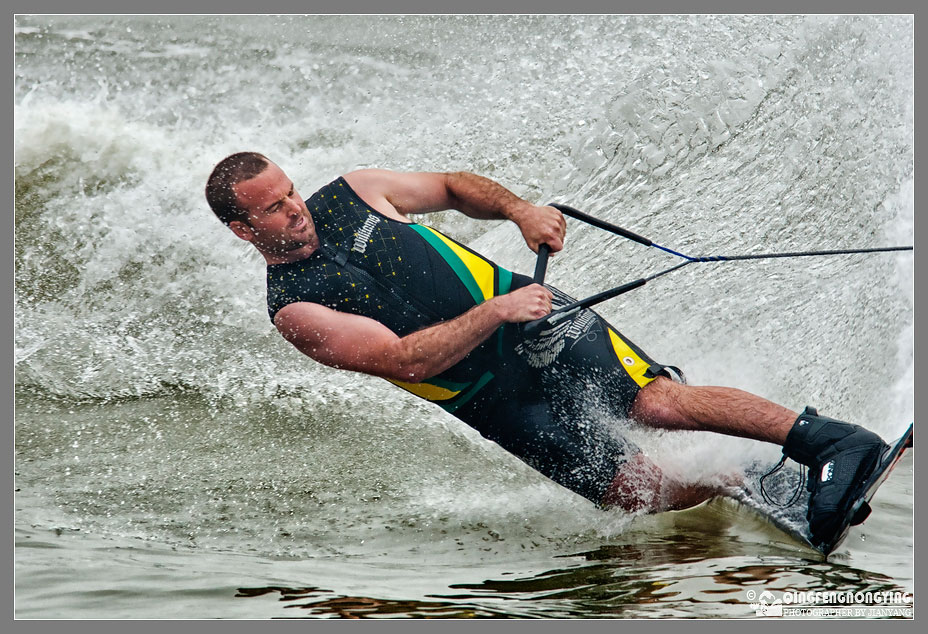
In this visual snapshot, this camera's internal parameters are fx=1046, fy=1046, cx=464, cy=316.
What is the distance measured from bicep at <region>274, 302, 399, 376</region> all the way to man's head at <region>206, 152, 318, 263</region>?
0.46 feet

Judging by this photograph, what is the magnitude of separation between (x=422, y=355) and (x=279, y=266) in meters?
0.41

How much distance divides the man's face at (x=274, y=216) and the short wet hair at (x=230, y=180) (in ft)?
0.05

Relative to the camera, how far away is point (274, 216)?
7.86 ft

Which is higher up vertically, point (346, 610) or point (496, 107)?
point (496, 107)

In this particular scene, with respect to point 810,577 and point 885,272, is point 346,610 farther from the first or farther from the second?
point 885,272

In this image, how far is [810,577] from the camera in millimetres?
2312

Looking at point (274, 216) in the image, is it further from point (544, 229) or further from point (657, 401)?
point (657, 401)

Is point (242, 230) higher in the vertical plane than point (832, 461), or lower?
higher

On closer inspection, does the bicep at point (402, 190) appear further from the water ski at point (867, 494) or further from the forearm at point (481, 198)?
the water ski at point (867, 494)

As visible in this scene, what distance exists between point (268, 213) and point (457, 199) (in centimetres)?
47

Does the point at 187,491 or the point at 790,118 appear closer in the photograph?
the point at 187,491

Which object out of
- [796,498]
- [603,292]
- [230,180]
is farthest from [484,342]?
[796,498]

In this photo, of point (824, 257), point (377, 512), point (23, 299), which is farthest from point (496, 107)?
point (23, 299)

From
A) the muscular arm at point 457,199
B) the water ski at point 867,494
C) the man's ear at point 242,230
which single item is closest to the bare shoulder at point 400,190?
the muscular arm at point 457,199
